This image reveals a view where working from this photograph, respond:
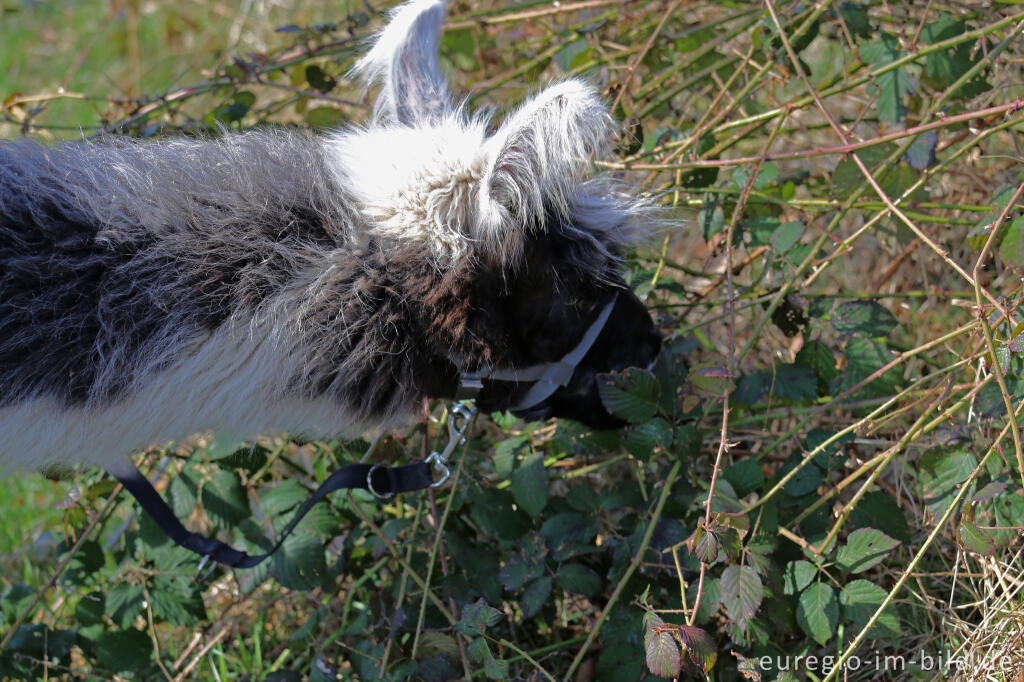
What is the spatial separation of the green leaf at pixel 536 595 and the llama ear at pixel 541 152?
86 centimetres

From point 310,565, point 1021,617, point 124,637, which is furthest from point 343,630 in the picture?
point 1021,617

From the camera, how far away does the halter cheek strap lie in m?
2.28

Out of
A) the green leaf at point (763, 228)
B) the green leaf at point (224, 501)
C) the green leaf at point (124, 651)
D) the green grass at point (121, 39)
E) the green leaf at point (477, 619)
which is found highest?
the green grass at point (121, 39)

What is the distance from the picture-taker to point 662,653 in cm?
174

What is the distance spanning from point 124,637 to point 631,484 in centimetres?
156

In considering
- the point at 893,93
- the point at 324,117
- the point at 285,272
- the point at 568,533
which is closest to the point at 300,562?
the point at 568,533

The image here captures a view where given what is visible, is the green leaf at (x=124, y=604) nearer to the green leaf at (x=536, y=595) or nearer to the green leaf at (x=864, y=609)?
the green leaf at (x=536, y=595)

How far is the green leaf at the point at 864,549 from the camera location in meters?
1.95

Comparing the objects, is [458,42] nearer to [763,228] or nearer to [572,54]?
[572,54]

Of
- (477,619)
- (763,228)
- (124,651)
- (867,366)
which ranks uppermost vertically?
(763,228)

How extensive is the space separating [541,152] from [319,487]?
3.78ft

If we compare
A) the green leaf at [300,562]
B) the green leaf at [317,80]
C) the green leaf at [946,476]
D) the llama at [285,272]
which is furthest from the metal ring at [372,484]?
the green leaf at [317,80]

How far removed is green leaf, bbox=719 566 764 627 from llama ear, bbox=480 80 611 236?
0.90 meters

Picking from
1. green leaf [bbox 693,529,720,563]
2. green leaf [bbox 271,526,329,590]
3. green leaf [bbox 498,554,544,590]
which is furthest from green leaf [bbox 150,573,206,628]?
green leaf [bbox 693,529,720,563]
